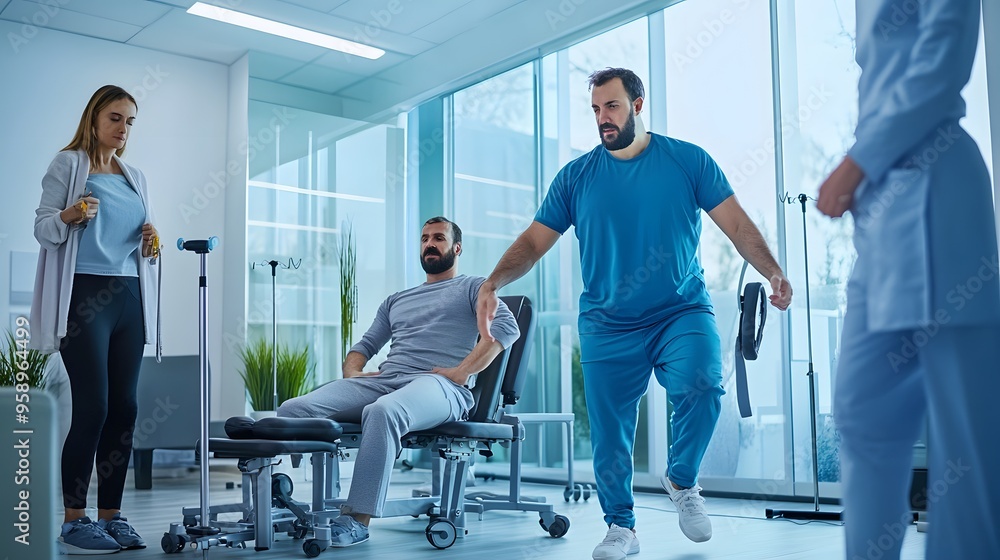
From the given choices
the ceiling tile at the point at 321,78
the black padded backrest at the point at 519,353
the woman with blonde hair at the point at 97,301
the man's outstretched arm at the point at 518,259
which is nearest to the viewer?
the man's outstretched arm at the point at 518,259

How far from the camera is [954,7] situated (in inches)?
46.7

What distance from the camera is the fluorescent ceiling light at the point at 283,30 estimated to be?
18.0ft

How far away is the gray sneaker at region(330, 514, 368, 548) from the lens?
2.40m

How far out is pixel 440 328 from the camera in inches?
127

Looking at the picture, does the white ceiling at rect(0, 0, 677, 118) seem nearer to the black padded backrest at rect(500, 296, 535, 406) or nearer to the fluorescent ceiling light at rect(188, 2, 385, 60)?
the fluorescent ceiling light at rect(188, 2, 385, 60)

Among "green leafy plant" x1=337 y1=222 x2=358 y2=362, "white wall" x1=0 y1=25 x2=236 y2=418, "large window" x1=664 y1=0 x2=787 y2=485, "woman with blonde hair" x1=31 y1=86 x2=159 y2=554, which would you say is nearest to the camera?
"woman with blonde hair" x1=31 y1=86 x2=159 y2=554

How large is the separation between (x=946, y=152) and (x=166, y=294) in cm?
555

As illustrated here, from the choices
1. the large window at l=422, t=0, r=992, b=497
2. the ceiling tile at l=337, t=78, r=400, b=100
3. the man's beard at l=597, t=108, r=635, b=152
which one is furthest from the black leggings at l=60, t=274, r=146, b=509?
the ceiling tile at l=337, t=78, r=400, b=100

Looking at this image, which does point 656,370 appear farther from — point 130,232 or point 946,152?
point 130,232

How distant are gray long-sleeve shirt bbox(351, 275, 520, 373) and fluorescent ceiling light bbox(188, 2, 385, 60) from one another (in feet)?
9.97

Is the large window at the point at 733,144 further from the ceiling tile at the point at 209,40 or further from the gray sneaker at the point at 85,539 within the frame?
the gray sneaker at the point at 85,539

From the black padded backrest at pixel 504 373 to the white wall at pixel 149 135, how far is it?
3.04m

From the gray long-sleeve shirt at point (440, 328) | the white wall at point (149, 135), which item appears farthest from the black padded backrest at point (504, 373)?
the white wall at point (149, 135)

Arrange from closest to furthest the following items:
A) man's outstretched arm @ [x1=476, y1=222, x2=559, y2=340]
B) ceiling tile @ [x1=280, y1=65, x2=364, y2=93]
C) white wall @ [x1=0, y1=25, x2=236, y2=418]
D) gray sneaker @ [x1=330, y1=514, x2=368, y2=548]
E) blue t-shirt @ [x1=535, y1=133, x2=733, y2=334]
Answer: man's outstretched arm @ [x1=476, y1=222, x2=559, y2=340] → gray sneaker @ [x1=330, y1=514, x2=368, y2=548] → blue t-shirt @ [x1=535, y1=133, x2=733, y2=334] → white wall @ [x1=0, y1=25, x2=236, y2=418] → ceiling tile @ [x1=280, y1=65, x2=364, y2=93]
